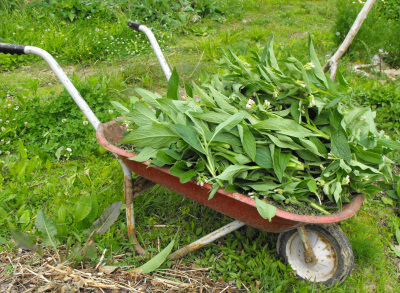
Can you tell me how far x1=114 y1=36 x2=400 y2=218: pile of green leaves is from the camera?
153cm

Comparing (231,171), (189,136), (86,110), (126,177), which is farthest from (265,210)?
(86,110)

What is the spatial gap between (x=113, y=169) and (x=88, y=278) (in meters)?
1.12

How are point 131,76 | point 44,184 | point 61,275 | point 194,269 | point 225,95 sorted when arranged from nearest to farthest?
point 61,275
point 225,95
point 194,269
point 44,184
point 131,76

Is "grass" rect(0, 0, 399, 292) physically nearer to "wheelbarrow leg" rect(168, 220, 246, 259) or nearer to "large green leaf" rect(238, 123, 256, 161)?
"wheelbarrow leg" rect(168, 220, 246, 259)

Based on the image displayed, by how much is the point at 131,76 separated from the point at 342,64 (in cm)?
247

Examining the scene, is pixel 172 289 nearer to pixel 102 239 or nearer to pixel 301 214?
pixel 102 239

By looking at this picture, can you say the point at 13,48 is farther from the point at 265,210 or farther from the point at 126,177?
the point at 265,210

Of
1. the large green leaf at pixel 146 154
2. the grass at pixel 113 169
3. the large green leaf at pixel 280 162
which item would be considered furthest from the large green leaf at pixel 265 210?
the grass at pixel 113 169

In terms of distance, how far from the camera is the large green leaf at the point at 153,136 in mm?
1626

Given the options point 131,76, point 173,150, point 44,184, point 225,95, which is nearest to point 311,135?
point 225,95

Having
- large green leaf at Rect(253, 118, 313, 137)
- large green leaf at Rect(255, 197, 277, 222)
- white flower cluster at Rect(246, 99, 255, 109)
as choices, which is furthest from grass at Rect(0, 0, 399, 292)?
white flower cluster at Rect(246, 99, 255, 109)

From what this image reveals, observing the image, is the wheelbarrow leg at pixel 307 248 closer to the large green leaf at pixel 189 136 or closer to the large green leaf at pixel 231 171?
the large green leaf at pixel 231 171

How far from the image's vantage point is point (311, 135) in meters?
1.59

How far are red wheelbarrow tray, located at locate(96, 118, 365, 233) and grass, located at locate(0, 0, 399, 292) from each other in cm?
40
